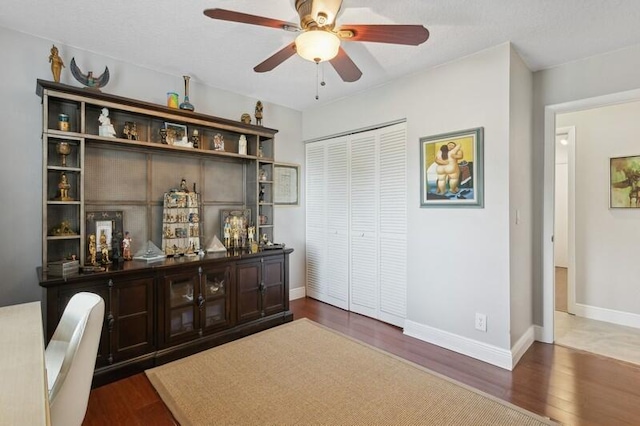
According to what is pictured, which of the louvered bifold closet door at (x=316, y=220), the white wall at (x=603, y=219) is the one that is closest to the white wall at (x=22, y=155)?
the louvered bifold closet door at (x=316, y=220)

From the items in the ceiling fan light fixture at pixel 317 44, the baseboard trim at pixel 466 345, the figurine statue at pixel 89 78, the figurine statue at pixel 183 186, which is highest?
the figurine statue at pixel 89 78

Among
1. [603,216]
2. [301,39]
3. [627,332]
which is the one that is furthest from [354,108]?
[627,332]

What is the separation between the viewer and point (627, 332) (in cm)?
321

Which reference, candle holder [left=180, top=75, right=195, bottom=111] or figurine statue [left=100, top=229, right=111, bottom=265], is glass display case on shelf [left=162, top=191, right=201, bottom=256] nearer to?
figurine statue [left=100, top=229, right=111, bottom=265]

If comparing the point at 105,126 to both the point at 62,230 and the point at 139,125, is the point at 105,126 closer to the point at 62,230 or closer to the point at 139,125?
the point at 139,125

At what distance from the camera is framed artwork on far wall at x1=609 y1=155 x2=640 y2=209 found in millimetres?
3434

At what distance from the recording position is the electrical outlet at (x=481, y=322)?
8.77 feet

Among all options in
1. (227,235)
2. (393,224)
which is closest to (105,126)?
(227,235)

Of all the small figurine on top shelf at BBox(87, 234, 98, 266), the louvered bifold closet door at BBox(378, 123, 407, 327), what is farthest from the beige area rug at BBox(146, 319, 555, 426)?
the small figurine on top shelf at BBox(87, 234, 98, 266)

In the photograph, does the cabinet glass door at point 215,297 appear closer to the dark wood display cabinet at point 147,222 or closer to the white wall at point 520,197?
the dark wood display cabinet at point 147,222

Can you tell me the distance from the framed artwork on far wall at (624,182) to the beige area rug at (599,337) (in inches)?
52.5

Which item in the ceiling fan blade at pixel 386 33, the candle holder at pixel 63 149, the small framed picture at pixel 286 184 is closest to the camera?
the ceiling fan blade at pixel 386 33

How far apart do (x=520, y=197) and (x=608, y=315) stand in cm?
207

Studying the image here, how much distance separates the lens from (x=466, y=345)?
2.78 m
